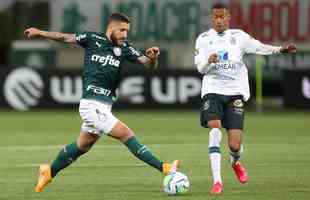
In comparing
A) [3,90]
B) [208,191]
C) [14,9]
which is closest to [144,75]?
[3,90]

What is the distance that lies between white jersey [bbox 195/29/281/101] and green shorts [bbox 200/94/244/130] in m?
0.08

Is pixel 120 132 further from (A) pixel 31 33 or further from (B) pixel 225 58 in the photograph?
(B) pixel 225 58

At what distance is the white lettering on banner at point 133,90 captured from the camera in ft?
102

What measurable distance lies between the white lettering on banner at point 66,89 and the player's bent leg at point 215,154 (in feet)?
56.7

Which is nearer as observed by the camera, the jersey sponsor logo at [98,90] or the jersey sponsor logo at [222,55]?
the jersey sponsor logo at [98,90]

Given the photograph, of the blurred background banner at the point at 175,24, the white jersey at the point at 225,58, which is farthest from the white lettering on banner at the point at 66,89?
the white jersey at the point at 225,58

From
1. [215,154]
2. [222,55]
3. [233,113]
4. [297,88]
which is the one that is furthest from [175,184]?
[297,88]

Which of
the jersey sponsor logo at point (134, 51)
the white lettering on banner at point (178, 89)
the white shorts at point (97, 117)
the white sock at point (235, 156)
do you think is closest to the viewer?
the white shorts at point (97, 117)

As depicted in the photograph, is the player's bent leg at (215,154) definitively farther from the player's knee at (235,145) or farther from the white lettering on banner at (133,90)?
the white lettering on banner at (133,90)

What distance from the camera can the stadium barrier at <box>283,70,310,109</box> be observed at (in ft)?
102

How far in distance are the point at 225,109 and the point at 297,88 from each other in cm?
1705

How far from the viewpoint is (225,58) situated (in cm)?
1447

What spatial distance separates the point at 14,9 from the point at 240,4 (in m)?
16.4

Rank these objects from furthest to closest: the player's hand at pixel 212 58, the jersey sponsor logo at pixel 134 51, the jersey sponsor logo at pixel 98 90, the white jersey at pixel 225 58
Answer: the white jersey at pixel 225 58
the player's hand at pixel 212 58
the jersey sponsor logo at pixel 134 51
the jersey sponsor logo at pixel 98 90
